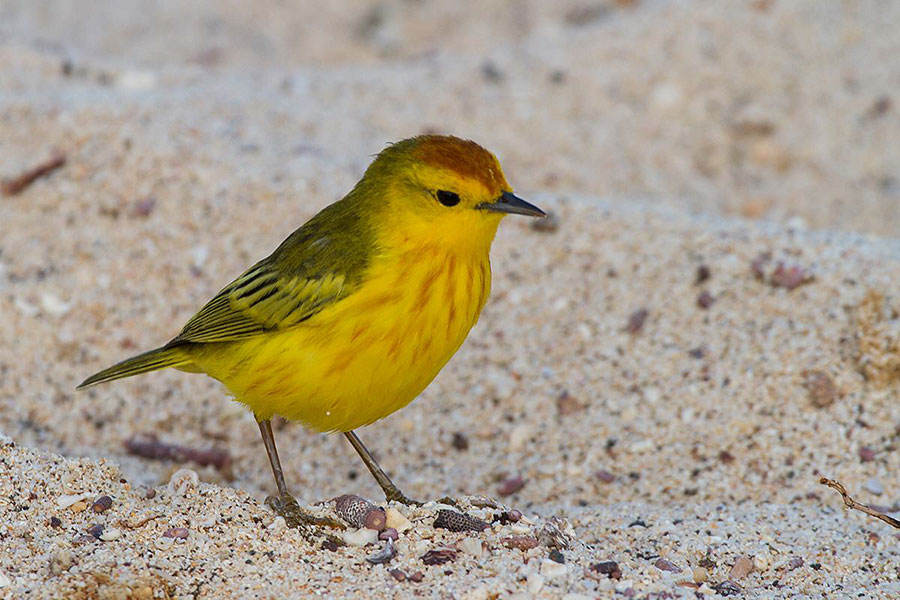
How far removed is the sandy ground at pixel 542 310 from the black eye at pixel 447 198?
1011 mm

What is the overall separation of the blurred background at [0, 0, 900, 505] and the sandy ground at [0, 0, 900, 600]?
2cm

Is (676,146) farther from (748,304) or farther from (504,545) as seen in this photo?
(504,545)

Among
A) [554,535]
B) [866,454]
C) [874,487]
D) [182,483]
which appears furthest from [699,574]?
[182,483]

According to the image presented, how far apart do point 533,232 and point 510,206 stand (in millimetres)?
2034

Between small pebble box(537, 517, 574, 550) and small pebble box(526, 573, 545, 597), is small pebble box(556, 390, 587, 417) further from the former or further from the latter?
small pebble box(526, 573, 545, 597)

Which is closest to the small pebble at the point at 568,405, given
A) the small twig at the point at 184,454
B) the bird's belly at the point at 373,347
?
the bird's belly at the point at 373,347

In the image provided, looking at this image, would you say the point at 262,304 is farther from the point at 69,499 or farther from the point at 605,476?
the point at 605,476

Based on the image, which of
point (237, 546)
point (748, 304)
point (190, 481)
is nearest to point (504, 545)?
point (237, 546)

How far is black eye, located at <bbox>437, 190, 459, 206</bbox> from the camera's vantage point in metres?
3.81

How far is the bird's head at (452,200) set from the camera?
3.79 meters

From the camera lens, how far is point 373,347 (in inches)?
145

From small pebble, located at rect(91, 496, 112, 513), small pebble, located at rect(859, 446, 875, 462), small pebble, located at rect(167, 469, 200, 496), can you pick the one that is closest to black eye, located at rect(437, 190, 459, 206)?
small pebble, located at rect(167, 469, 200, 496)

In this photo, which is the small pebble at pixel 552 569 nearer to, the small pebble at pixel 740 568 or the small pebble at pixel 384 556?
the small pebble at pixel 384 556

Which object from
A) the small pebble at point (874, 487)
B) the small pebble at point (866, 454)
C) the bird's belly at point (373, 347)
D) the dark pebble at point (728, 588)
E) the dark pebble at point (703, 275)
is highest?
the dark pebble at point (703, 275)
